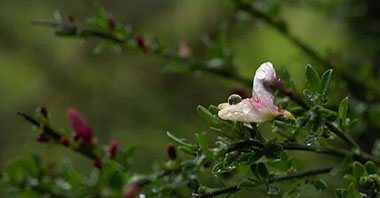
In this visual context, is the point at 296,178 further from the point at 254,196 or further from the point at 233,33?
the point at 233,33

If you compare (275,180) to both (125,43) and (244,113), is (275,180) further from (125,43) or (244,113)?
(125,43)

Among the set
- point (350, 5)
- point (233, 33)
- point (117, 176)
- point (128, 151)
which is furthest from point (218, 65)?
point (233, 33)

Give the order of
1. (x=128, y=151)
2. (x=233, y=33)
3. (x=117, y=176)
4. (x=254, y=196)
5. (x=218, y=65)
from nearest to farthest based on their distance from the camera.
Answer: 1. (x=117, y=176)
2. (x=128, y=151)
3. (x=218, y=65)
4. (x=254, y=196)
5. (x=233, y=33)

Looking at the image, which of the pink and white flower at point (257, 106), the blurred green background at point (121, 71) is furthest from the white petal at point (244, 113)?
the blurred green background at point (121, 71)

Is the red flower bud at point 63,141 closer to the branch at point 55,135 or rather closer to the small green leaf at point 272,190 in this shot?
the branch at point 55,135

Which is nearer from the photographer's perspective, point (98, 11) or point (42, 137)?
point (42, 137)

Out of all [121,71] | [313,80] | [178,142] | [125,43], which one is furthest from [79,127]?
[121,71]

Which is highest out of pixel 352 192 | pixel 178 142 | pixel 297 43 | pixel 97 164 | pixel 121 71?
pixel 121 71
